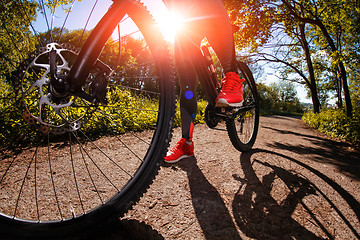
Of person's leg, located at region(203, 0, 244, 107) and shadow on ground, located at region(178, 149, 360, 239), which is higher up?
person's leg, located at region(203, 0, 244, 107)

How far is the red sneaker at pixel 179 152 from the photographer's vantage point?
2039mm

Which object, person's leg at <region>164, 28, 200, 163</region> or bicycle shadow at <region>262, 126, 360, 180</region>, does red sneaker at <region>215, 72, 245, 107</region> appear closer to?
person's leg at <region>164, 28, 200, 163</region>

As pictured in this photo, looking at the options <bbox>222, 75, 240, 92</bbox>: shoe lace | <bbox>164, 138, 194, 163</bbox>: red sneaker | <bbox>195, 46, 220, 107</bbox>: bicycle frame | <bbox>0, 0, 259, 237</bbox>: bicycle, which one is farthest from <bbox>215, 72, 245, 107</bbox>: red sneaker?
<bbox>0, 0, 259, 237</bbox>: bicycle

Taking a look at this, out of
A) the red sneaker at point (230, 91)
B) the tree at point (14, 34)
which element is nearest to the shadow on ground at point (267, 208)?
the red sneaker at point (230, 91)

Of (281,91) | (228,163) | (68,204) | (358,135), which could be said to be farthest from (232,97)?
(281,91)

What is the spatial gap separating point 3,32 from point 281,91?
74076 millimetres

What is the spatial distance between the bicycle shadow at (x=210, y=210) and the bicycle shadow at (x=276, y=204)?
0.07m

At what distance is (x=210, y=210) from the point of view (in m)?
1.28

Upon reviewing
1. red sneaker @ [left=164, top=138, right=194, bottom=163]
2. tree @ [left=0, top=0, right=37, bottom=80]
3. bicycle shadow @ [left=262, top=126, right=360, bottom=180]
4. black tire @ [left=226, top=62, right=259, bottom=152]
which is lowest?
bicycle shadow @ [left=262, top=126, right=360, bottom=180]

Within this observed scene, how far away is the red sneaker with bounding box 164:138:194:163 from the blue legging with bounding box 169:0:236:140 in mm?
93

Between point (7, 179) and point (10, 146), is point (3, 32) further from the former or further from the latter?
point (10, 146)

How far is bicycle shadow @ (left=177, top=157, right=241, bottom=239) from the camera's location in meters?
1.08

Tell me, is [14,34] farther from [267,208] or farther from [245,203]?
[267,208]

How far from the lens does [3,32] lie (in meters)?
1.28
